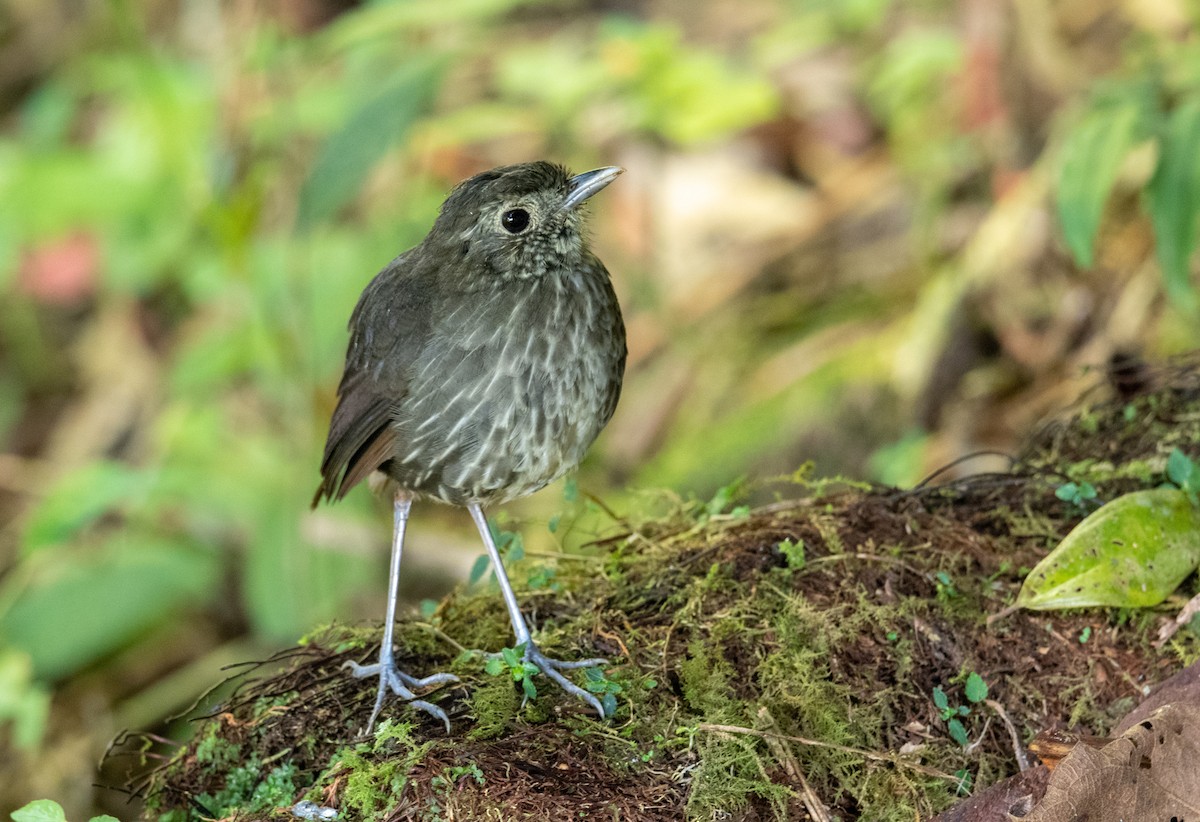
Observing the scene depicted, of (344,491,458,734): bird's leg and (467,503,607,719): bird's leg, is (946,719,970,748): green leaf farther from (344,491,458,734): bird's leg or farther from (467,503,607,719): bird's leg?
(344,491,458,734): bird's leg

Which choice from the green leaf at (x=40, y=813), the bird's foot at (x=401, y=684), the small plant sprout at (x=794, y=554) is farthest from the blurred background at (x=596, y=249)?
the green leaf at (x=40, y=813)

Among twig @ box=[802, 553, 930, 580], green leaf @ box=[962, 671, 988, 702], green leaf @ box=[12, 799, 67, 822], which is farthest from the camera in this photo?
twig @ box=[802, 553, 930, 580]

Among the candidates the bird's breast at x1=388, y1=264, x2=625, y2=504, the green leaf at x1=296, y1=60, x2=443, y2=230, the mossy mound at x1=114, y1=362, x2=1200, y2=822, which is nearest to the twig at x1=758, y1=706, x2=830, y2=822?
the mossy mound at x1=114, y1=362, x2=1200, y2=822

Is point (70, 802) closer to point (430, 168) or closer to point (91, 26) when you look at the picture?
point (430, 168)

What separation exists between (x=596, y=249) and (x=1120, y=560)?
472cm

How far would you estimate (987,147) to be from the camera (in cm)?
590

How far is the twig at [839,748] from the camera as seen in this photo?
2.32 metres

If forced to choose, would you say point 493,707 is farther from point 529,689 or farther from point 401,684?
point 401,684

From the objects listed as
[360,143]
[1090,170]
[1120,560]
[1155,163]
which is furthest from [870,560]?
[360,143]

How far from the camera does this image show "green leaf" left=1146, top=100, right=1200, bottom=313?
341 cm

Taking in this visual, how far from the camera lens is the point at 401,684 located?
101 inches

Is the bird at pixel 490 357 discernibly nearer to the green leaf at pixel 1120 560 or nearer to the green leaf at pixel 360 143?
the green leaf at pixel 1120 560

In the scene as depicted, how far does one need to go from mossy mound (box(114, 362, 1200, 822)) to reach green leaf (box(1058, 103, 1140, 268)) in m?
0.73

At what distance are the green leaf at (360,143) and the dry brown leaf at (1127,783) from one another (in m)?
2.98
